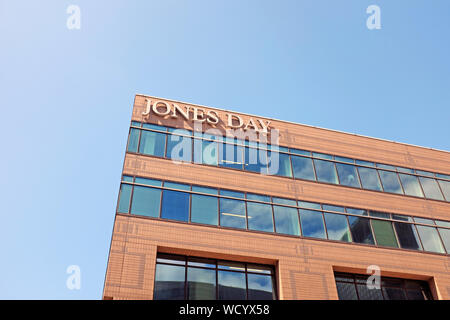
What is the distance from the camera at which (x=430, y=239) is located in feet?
71.9

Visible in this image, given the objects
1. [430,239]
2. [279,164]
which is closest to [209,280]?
[279,164]

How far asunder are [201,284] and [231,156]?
739cm

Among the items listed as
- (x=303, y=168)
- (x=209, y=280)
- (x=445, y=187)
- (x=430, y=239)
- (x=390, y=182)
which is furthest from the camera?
(x=445, y=187)

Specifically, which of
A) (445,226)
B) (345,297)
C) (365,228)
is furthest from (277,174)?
(445,226)

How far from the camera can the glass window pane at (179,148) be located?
20.5 m

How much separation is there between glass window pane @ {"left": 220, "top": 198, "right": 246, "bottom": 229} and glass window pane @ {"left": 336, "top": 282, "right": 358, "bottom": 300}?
5270 mm

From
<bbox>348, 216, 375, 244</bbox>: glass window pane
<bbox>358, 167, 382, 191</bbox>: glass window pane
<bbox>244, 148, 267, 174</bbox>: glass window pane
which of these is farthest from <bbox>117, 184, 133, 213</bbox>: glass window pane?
<bbox>358, 167, 382, 191</bbox>: glass window pane

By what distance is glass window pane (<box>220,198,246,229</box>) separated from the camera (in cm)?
1891

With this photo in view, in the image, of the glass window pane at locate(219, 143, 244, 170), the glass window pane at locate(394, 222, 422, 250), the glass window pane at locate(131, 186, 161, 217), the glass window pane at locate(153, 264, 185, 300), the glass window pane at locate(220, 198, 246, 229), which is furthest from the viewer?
the glass window pane at locate(219, 143, 244, 170)

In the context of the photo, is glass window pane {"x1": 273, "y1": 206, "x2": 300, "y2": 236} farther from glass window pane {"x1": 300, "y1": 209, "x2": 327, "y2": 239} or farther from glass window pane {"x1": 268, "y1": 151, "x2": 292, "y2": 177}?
glass window pane {"x1": 268, "y1": 151, "x2": 292, "y2": 177}

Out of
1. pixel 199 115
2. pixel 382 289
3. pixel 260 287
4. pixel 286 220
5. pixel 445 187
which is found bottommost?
pixel 260 287

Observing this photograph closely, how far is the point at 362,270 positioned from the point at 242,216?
637 cm

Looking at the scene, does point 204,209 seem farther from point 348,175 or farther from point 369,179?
point 369,179

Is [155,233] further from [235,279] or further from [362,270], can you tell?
[362,270]
